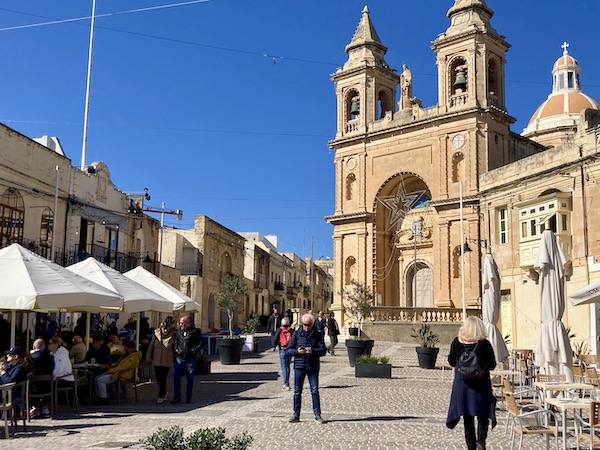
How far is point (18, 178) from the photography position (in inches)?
922

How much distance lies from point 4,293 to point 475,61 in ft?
101

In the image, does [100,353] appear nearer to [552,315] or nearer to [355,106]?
[552,315]

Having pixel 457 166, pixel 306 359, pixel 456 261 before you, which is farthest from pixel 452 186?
pixel 306 359

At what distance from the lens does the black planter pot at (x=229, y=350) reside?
66.0ft

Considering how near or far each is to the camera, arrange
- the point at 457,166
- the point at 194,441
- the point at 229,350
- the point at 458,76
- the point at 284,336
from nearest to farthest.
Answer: the point at 194,441 → the point at 284,336 → the point at 229,350 → the point at 457,166 → the point at 458,76

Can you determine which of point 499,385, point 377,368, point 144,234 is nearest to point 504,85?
point 144,234

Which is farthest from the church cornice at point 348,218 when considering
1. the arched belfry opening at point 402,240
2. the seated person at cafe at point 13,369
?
the seated person at cafe at point 13,369

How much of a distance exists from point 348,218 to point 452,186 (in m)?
7.04

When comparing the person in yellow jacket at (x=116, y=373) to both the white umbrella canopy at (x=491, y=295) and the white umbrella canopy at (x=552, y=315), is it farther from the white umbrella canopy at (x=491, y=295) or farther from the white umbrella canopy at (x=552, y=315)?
the white umbrella canopy at (x=491, y=295)

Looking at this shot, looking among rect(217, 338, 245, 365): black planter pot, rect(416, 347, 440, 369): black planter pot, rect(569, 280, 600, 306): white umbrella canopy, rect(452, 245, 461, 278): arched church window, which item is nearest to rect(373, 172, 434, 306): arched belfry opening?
rect(452, 245, 461, 278): arched church window

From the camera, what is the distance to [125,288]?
14.2 m

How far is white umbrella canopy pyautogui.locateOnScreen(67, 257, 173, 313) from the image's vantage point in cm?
1369

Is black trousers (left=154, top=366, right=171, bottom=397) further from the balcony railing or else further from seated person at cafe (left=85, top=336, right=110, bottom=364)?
the balcony railing

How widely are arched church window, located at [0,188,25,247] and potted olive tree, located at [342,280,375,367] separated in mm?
11901
